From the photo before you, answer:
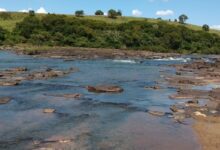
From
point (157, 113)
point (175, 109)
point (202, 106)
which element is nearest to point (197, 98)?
point (202, 106)

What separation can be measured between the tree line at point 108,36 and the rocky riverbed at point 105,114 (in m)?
76.3

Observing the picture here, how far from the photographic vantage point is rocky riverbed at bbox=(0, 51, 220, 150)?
78.8ft

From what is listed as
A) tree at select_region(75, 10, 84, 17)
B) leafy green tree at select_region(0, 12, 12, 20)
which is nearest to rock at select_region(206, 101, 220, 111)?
tree at select_region(75, 10, 84, 17)

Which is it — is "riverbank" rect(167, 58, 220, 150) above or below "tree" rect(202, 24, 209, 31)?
below

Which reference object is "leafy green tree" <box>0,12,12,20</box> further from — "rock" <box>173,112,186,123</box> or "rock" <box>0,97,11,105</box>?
"rock" <box>173,112,186,123</box>

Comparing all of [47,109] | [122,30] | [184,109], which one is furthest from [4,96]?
[122,30]

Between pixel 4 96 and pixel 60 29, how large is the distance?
96.8 m

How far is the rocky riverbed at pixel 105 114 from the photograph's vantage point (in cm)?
2402

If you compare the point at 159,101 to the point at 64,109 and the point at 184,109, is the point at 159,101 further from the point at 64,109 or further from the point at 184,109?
the point at 64,109

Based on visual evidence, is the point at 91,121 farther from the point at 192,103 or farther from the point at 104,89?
the point at 104,89

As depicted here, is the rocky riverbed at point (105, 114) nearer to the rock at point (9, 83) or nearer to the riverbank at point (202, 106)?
the riverbank at point (202, 106)

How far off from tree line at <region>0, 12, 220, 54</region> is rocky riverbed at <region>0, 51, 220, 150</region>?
7631 cm

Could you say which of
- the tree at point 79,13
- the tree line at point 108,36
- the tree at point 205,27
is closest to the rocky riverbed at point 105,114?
the tree line at point 108,36

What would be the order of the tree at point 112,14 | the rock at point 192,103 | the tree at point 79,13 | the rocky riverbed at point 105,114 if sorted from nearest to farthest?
the rocky riverbed at point 105,114, the rock at point 192,103, the tree at point 79,13, the tree at point 112,14
